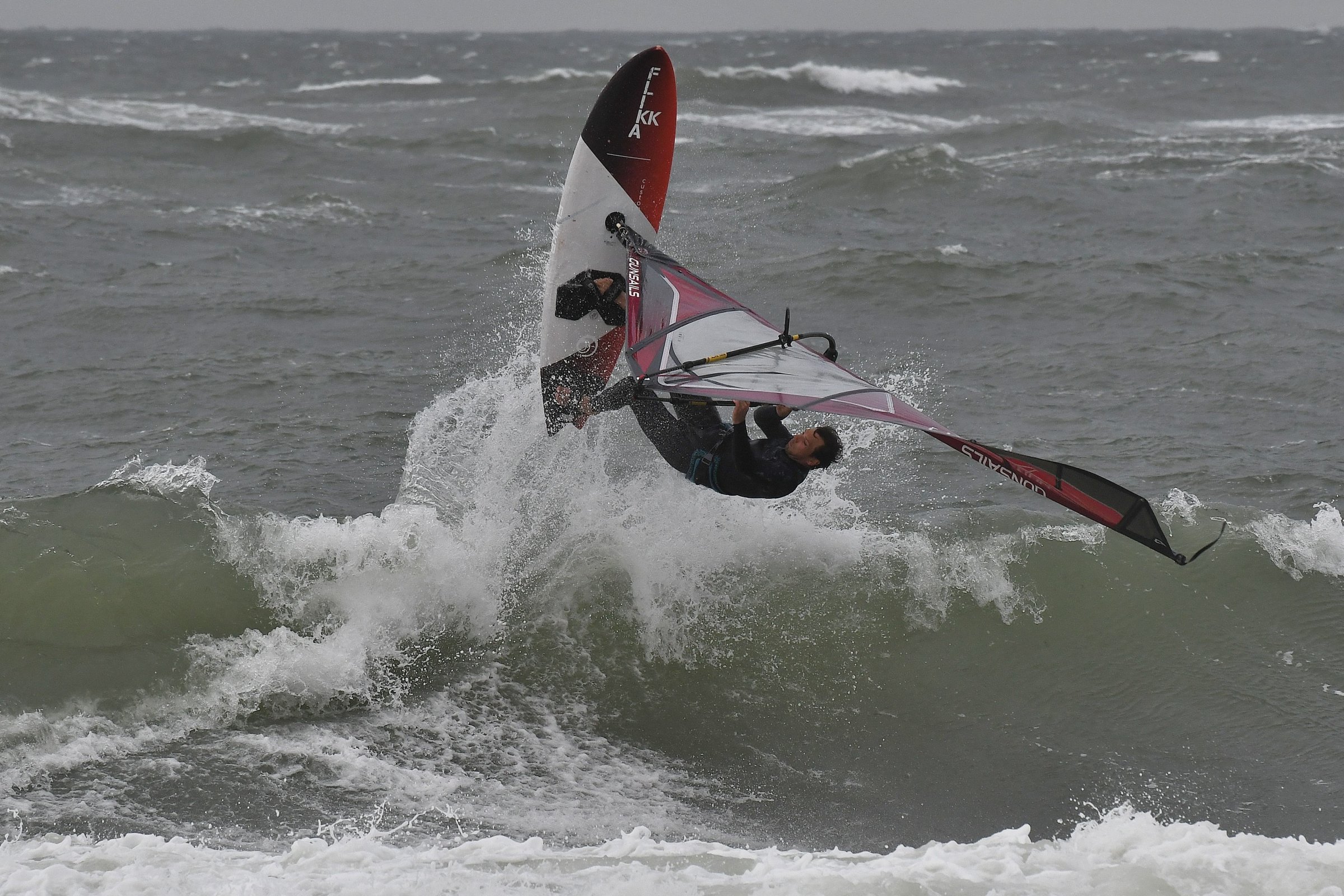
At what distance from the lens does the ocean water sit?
5.65 meters

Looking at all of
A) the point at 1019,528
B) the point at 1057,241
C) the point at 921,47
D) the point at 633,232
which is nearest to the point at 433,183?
the point at 1057,241

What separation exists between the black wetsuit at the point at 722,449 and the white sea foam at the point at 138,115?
78.0 ft

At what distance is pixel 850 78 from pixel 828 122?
1501cm

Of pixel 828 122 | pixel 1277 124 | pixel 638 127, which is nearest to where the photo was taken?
pixel 638 127

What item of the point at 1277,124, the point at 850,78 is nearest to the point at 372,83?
the point at 850,78

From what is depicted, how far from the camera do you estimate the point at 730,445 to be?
265 inches

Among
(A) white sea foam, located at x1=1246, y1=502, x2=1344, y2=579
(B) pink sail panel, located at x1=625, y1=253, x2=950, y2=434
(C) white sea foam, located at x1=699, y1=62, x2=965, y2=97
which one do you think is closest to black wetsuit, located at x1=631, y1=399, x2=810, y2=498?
(B) pink sail panel, located at x1=625, y1=253, x2=950, y2=434

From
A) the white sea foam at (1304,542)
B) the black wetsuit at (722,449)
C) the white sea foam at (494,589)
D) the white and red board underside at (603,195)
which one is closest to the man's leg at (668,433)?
the black wetsuit at (722,449)

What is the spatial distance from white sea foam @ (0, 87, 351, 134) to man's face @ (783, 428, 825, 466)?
24.8 m

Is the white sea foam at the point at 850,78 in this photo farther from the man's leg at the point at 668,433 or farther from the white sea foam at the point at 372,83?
the man's leg at the point at 668,433

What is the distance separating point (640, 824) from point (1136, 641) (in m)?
3.69

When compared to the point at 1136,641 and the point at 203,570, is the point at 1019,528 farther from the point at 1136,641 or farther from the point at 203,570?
the point at 203,570

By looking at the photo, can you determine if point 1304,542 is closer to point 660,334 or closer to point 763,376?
point 763,376

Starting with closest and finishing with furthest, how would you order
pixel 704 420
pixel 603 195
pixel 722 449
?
pixel 722 449
pixel 704 420
pixel 603 195
